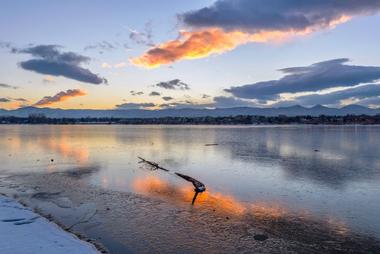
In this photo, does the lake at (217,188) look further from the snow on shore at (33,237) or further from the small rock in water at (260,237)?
the snow on shore at (33,237)

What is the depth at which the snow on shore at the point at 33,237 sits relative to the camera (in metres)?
12.0

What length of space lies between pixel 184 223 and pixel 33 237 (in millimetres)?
7269

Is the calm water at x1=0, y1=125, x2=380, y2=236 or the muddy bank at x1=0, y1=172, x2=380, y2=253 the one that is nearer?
the muddy bank at x1=0, y1=172, x2=380, y2=253

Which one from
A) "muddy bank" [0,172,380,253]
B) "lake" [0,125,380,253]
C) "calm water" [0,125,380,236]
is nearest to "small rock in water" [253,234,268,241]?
"muddy bank" [0,172,380,253]

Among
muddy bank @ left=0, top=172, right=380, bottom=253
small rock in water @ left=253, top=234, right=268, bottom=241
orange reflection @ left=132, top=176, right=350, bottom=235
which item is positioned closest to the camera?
muddy bank @ left=0, top=172, right=380, bottom=253

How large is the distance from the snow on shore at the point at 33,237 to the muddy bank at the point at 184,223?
1.58 metres

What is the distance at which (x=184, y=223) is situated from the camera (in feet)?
57.2

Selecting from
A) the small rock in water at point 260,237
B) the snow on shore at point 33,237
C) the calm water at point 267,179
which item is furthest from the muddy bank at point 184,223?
the snow on shore at point 33,237

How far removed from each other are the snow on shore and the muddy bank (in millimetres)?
1584

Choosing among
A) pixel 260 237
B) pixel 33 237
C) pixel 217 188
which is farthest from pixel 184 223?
pixel 217 188

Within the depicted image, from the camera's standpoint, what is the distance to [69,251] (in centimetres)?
1213

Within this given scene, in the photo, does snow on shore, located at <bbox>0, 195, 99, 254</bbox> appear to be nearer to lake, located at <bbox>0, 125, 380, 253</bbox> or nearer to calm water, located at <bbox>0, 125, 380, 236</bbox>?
lake, located at <bbox>0, 125, 380, 253</bbox>

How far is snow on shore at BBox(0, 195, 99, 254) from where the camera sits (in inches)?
472

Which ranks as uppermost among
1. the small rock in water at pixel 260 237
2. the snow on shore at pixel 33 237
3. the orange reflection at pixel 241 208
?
the snow on shore at pixel 33 237
